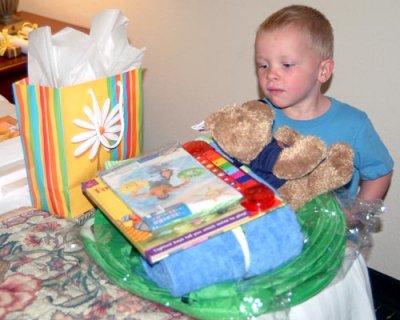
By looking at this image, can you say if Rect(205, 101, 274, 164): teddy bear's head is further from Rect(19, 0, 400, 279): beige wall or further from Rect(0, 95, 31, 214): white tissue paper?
Answer: Rect(19, 0, 400, 279): beige wall

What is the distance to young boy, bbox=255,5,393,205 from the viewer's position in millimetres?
1137

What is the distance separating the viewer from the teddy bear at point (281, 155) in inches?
36.4

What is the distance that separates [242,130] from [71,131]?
0.31 metres

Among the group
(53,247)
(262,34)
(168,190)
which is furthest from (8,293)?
(262,34)

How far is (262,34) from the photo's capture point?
3.78 feet

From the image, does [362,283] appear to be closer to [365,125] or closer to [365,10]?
[365,125]

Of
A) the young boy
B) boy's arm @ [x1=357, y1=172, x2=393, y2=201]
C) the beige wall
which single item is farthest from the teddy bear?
the beige wall

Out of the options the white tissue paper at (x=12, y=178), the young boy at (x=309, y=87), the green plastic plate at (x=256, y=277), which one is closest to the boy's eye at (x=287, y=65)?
the young boy at (x=309, y=87)

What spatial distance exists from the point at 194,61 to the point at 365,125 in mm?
813

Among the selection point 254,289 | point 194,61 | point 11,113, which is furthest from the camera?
point 194,61

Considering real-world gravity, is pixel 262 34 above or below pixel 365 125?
above

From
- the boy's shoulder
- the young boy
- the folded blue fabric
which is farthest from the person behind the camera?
the boy's shoulder

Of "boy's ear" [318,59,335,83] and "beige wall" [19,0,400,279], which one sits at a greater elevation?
"boy's ear" [318,59,335,83]

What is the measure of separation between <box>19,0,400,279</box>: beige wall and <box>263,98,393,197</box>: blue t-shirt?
280mm
